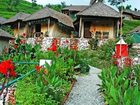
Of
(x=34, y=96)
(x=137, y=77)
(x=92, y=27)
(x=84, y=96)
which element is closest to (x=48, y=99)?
(x=34, y=96)

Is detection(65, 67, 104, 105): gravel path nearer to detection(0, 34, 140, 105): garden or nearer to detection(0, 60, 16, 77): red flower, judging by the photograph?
detection(0, 34, 140, 105): garden

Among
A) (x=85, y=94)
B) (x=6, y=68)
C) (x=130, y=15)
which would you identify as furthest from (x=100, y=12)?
(x=130, y=15)

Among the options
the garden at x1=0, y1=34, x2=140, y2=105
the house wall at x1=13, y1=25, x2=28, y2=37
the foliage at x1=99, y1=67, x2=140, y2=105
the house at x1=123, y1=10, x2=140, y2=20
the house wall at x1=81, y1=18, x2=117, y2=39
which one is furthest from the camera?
the house at x1=123, y1=10, x2=140, y2=20

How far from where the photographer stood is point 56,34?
42031 mm

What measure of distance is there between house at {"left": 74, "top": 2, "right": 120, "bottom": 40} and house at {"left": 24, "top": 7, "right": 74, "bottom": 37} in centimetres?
234

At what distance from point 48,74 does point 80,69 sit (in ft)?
20.1

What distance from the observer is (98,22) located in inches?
1598

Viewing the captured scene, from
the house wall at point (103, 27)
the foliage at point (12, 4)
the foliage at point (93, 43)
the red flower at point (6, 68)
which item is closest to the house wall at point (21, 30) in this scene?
the house wall at point (103, 27)

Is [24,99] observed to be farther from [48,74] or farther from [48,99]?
[48,74]

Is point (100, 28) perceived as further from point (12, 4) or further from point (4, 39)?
point (12, 4)

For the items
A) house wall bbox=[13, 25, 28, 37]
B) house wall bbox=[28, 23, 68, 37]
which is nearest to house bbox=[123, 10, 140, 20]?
house wall bbox=[13, 25, 28, 37]

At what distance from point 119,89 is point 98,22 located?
3087 centimetres

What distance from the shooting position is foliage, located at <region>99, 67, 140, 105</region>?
8.82 metres

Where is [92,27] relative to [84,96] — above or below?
above
